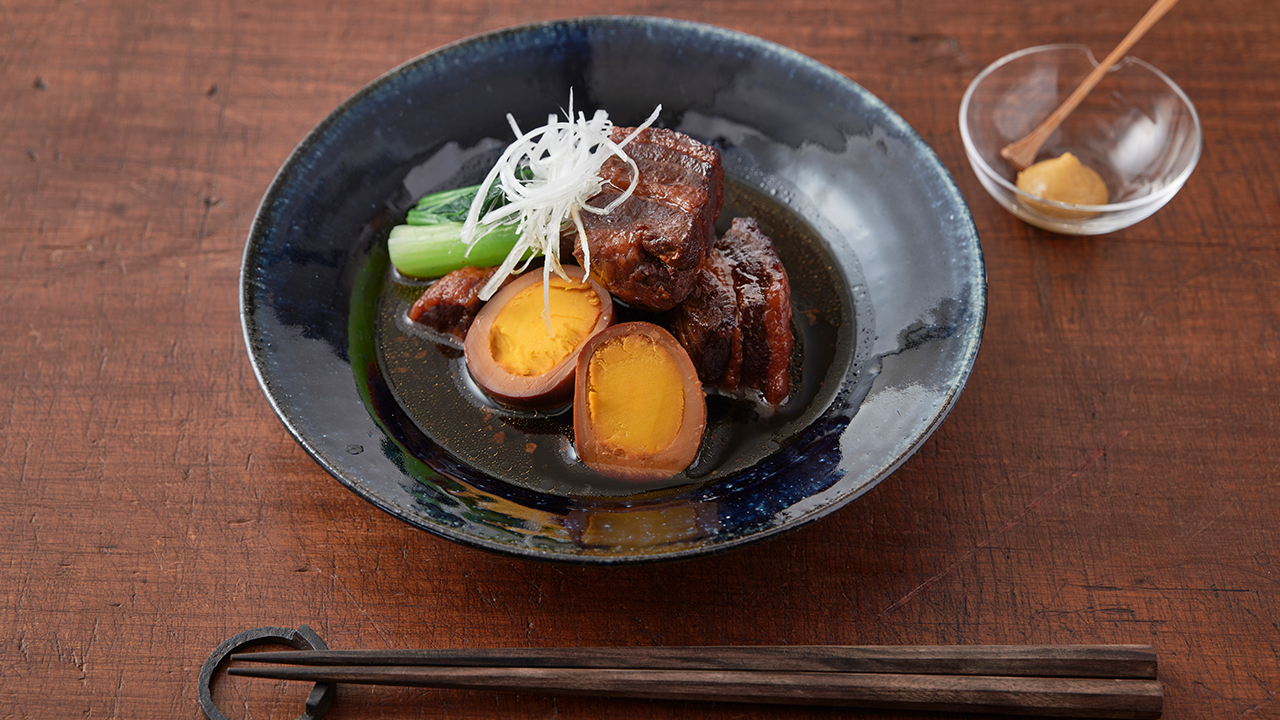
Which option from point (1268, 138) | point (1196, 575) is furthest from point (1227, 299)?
point (1196, 575)

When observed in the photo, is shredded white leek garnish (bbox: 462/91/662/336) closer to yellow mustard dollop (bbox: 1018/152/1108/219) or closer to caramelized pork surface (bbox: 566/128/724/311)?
caramelized pork surface (bbox: 566/128/724/311)

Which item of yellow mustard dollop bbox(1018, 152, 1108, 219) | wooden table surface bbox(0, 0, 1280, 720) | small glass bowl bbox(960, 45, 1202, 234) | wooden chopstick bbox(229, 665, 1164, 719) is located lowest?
wooden chopstick bbox(229, 665, 1164, 719)

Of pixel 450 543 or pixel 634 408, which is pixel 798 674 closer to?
pixel 634 408

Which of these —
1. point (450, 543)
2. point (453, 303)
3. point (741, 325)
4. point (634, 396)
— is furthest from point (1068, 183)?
point (450, 543)

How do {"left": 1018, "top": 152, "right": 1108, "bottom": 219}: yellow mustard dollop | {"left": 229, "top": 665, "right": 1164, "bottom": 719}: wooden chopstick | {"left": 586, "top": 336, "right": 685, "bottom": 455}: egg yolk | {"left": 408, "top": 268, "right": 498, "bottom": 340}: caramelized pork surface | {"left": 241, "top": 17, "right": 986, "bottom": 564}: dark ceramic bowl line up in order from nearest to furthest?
{"left": 229, "top": 665, "right": 1164, "bottom": 719}: wooden chopstick, {"left": 241, "top": 17, "right": 986, "bottom": 564}: dark ceramic bowl, {"left": 586, "top": 336, "right": 685, "bottom": 455}: egg yolk, {"left": 408, "top": 268, "right": 498, "bottom": 340}: caramelized pork surface, {"left": 1018, "top": 152, "right": 1108, "bottom": 219}: yellow mustard dollop

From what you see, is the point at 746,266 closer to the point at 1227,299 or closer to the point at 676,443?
the point at 676,443

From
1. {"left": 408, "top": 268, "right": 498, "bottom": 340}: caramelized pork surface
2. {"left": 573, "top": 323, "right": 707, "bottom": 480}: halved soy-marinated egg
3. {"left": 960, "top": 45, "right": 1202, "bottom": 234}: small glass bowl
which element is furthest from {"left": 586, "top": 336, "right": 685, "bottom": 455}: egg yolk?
{"left": 960, "top": 45, "right": 1202, "bottom": 234}: small glass bowl
